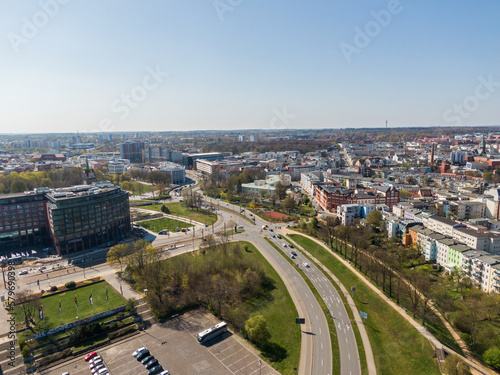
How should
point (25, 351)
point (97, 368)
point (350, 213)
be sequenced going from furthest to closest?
point (350, 213) < point (25, 351) < point (97, 368)

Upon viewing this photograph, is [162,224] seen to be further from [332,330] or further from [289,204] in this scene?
[332,330]

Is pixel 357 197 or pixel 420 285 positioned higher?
pixel 357 197

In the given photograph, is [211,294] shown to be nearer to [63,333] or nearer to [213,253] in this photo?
[213,253]

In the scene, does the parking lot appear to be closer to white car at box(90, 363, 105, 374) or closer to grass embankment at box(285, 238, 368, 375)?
white car at box(90, 363, 105, 374)

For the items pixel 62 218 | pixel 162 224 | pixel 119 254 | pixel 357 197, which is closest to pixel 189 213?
pixel 162 224

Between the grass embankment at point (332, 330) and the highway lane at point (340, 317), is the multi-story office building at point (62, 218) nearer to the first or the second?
the highway lane at point (340, 317)

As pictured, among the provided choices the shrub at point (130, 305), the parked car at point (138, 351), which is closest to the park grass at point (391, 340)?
the parked car at point (138, 351)
